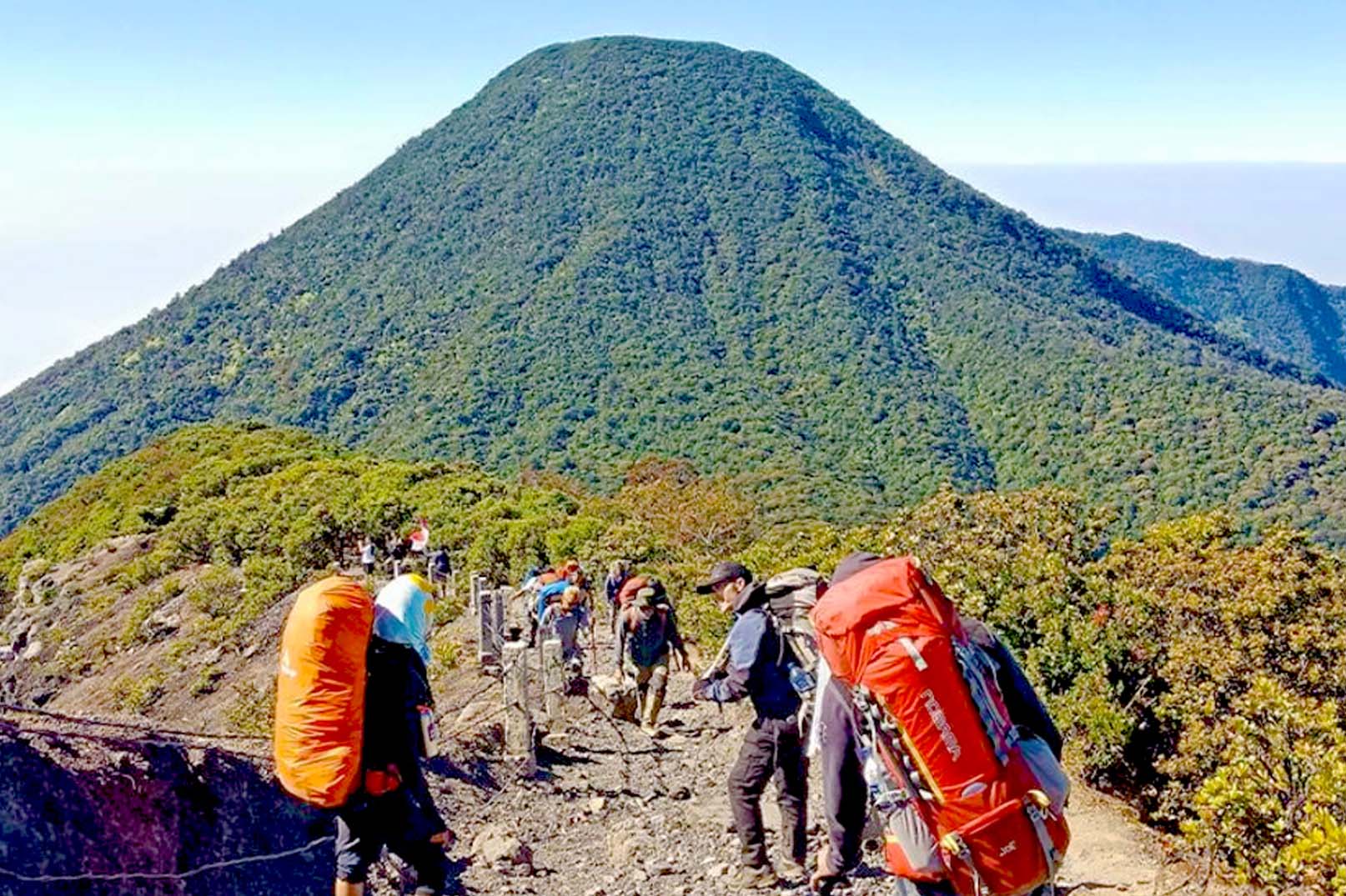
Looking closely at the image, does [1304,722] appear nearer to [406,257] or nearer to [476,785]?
[476,785]

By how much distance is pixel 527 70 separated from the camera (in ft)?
519

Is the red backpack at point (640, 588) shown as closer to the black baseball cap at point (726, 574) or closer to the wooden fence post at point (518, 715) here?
the wooden fence post at point (518, 715)

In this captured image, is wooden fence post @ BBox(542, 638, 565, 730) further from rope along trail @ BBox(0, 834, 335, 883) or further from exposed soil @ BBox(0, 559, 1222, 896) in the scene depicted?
rope along trail @ BBox(0, 834, 335, 883)

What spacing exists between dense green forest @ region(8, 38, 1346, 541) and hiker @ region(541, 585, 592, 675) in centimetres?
4272

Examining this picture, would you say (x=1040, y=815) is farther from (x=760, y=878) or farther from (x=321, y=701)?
(x=760, y=878)

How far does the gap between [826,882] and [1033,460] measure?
256 feet

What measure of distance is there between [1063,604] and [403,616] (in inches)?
244

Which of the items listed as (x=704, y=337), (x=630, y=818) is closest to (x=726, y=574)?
(x=630, y=818)

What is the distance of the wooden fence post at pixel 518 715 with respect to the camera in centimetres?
775

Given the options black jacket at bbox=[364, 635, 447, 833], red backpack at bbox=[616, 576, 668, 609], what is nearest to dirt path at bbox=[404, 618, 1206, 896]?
red backpack at bbox=[616, 576, 668, 609]

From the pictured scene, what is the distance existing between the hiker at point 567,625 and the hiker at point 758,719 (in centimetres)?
464

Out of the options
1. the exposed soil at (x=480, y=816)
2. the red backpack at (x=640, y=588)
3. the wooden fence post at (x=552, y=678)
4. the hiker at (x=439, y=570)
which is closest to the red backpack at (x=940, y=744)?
the exposed soil at (x=480, y=816)

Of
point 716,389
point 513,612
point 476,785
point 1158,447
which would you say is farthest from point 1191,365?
point 476,785

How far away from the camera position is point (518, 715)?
7.79 meters
